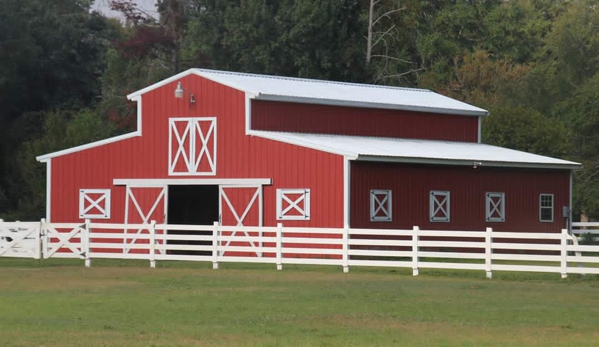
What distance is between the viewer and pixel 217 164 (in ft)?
136

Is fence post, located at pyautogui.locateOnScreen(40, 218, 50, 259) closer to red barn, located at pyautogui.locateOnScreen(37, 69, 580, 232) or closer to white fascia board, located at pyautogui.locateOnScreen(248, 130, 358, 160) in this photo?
red barn, located at pyautogui.locateOnScreen(37, 69, 580, 232)

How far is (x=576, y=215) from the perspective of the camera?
66.5 m

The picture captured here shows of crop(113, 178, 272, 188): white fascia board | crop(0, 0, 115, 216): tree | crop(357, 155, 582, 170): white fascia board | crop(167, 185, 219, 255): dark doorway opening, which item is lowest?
crop(167, 185, 219, 255): dark doorway opening

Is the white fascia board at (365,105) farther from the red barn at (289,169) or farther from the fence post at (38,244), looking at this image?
the fence post at (38,244)

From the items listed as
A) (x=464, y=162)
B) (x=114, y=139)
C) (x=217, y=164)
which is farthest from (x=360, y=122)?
(x=114, y=139)

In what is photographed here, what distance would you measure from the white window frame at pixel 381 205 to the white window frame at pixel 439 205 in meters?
2.00

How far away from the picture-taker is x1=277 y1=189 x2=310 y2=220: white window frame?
1542 inches

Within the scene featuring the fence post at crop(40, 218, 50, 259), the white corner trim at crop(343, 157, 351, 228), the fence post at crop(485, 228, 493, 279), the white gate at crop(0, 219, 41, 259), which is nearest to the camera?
the fence post at crop(485, 228, 493, 279)

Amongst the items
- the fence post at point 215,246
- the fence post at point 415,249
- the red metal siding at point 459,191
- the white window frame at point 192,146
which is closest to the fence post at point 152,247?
the fence post at point 215,246

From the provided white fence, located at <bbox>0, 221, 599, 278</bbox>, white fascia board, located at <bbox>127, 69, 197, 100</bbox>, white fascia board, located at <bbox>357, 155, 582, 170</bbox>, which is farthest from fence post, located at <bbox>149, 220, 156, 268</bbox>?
white fascia board, located at <bbox>127, 69, 197, 100</bbox>

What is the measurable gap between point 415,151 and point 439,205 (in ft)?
5.85

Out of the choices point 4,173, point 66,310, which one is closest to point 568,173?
point 66,310

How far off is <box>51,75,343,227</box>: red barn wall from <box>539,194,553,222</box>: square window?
9817 mm

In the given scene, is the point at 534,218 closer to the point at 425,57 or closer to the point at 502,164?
the point at 502,164
